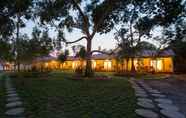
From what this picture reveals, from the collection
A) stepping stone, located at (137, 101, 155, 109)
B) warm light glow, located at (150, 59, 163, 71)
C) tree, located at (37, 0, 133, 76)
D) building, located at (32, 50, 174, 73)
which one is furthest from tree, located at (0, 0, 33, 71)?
warm light glow, located at (150, 59, 163, 71)

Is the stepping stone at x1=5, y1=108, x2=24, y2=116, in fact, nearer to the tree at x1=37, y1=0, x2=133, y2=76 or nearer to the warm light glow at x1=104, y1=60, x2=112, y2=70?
the tree at x1=37, y1=0, x2=133, y2=76

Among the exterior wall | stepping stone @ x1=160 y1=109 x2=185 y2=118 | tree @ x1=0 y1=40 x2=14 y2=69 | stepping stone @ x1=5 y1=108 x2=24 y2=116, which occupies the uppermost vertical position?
tree @ x1=0 y1=40 x2=14 y2=69

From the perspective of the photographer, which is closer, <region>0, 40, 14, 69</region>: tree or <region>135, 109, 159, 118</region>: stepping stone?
<region>135, 109, 159, 118</region>: stepping stone

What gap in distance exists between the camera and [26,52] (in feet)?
90.0

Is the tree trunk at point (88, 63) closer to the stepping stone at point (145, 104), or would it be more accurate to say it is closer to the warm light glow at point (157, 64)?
the stepping stone at point (145, 104)

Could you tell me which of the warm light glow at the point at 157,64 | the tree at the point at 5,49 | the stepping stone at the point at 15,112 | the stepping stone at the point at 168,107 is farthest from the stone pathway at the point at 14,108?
the warm light glow at the point at 157,64

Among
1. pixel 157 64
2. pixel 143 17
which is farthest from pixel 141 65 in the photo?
pixel 143 17

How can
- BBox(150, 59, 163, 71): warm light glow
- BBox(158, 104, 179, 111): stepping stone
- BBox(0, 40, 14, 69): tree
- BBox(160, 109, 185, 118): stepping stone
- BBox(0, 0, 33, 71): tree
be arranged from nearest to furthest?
BBox(160, 109, 185, 118): stepping stone
BBox(158, 104, 179, 111): stepping stone
BBox(0, 0, 33, 71): tree
BBox(0, 40, 14, 69): tree
BBox(150, 59, 163, 71): warm light glow

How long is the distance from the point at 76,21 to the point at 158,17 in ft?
17.9

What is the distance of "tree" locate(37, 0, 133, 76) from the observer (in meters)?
15.6

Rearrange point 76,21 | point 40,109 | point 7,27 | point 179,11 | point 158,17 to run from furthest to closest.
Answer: point 76,21 → point 158,17 → point 179,11 → point 7,27 → point 40,109

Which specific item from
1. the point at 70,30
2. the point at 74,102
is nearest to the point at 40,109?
the point at 74,102

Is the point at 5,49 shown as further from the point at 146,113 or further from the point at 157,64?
the point at 146,113

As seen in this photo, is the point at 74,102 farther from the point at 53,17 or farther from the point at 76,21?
the point at 76,21
